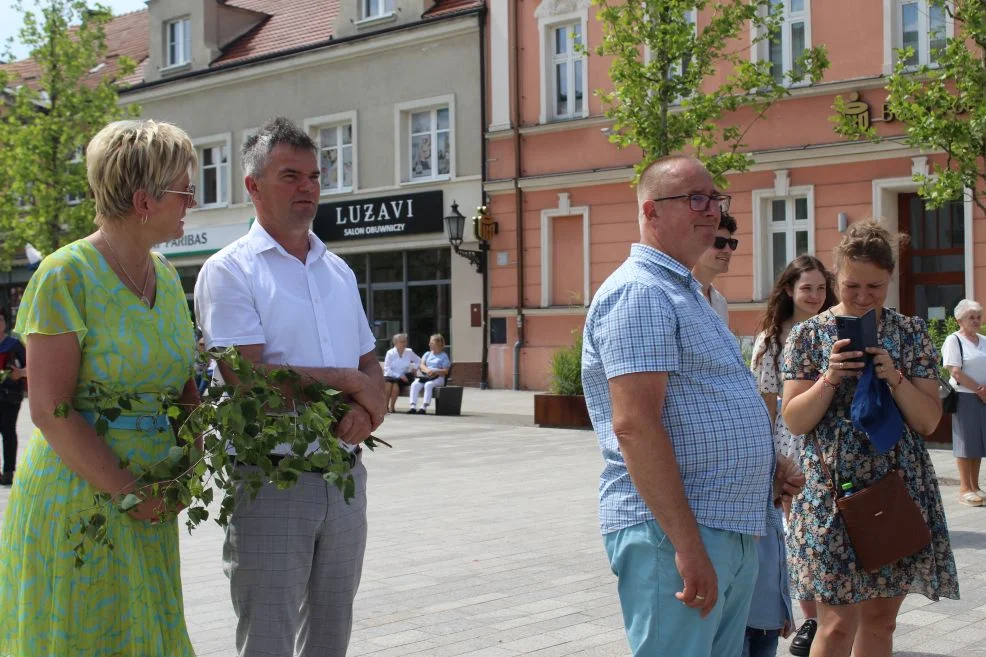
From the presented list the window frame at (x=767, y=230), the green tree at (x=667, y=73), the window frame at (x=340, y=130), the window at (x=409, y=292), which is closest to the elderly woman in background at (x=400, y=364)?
the window at (x=409, y=292)

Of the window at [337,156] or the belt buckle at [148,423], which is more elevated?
the window at [337,156]

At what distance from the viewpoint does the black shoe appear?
17.5ft

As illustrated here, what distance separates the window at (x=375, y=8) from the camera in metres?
27.5

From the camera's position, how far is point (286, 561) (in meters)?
3.16

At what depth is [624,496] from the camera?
304cm

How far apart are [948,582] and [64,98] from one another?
26525 millimetres

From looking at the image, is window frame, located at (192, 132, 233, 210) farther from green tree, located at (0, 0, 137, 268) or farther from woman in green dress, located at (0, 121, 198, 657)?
woman in green dress, located at (0, 121, 198, 657)

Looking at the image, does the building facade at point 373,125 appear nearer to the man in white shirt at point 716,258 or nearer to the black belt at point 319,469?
the man in white shirt at point 716,258

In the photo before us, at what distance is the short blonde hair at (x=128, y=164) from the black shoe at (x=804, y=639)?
377cm

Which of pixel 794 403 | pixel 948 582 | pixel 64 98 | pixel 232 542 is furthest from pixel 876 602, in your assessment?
pixel 64 98

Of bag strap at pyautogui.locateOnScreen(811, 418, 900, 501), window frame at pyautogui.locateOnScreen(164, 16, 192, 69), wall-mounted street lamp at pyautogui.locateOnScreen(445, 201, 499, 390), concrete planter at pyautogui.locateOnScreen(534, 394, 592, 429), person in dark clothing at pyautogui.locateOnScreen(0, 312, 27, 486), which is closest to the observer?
bag strap at pyautogui.locateOnScreen(811, 418, 900, 501)

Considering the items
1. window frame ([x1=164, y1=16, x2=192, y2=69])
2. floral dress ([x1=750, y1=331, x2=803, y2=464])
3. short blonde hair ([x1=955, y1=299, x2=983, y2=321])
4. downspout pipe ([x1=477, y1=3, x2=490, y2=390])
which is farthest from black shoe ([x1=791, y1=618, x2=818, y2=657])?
window frame ([x1=164, y1=16, x2=192, y2=69])

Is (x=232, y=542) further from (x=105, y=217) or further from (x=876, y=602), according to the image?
(x=876, y=602)

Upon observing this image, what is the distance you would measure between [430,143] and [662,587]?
2436 centimetres
